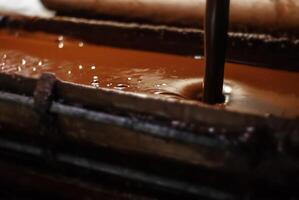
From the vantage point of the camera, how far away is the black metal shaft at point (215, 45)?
217 centimetres

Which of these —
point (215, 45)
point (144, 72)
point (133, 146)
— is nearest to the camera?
point (133, 146)

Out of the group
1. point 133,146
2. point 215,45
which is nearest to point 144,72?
point 215,45

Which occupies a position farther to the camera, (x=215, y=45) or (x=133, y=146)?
(x=215, y=45)

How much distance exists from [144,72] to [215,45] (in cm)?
86

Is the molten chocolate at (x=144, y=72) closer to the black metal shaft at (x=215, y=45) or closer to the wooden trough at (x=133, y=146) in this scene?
the black metal shaft at (x=215, y=45)

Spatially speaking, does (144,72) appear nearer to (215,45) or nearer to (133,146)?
(215,45)

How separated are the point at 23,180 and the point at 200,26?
169cm

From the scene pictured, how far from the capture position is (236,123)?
176 centimetres

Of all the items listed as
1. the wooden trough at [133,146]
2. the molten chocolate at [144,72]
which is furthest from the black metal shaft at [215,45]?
→ the wooden trough at [133,146]

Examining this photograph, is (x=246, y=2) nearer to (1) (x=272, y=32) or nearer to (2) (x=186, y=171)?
(1) (x=272, y=32)

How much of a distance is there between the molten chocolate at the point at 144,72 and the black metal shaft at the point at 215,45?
0.43 ft

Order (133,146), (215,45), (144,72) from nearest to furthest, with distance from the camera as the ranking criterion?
1. (133,146)
2. (215,45)
3. (144,72)

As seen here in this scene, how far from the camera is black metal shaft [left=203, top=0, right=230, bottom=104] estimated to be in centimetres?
217

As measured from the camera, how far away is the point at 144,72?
3.08 metres
